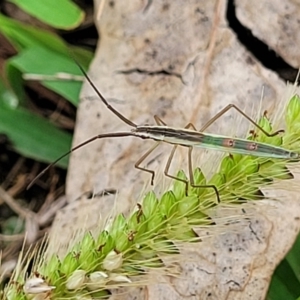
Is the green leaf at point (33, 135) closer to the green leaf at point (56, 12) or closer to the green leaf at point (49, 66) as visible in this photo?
the green leaf at point (49, 66)

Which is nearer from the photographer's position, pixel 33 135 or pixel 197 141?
pixel 197 141

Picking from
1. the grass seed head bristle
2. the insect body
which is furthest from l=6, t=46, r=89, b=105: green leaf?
the grass seed head bristle

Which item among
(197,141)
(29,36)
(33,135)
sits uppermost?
(29,36)

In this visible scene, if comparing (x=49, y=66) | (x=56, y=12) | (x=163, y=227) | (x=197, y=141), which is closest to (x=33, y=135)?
(x=49, y=66)

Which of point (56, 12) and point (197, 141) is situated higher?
point (56, 12)

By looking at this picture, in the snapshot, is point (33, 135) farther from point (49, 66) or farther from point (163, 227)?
point (163, 227)

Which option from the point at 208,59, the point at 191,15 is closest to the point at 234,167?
the point at 208,59

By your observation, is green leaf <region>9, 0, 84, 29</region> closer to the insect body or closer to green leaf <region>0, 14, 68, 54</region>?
green leaf <region>0, 14, 68, 54</region>

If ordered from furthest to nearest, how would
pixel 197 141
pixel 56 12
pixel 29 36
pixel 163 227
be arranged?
pixel 29 36 → pixel 56 12 → pixel 197 141 → pixel 163 227
